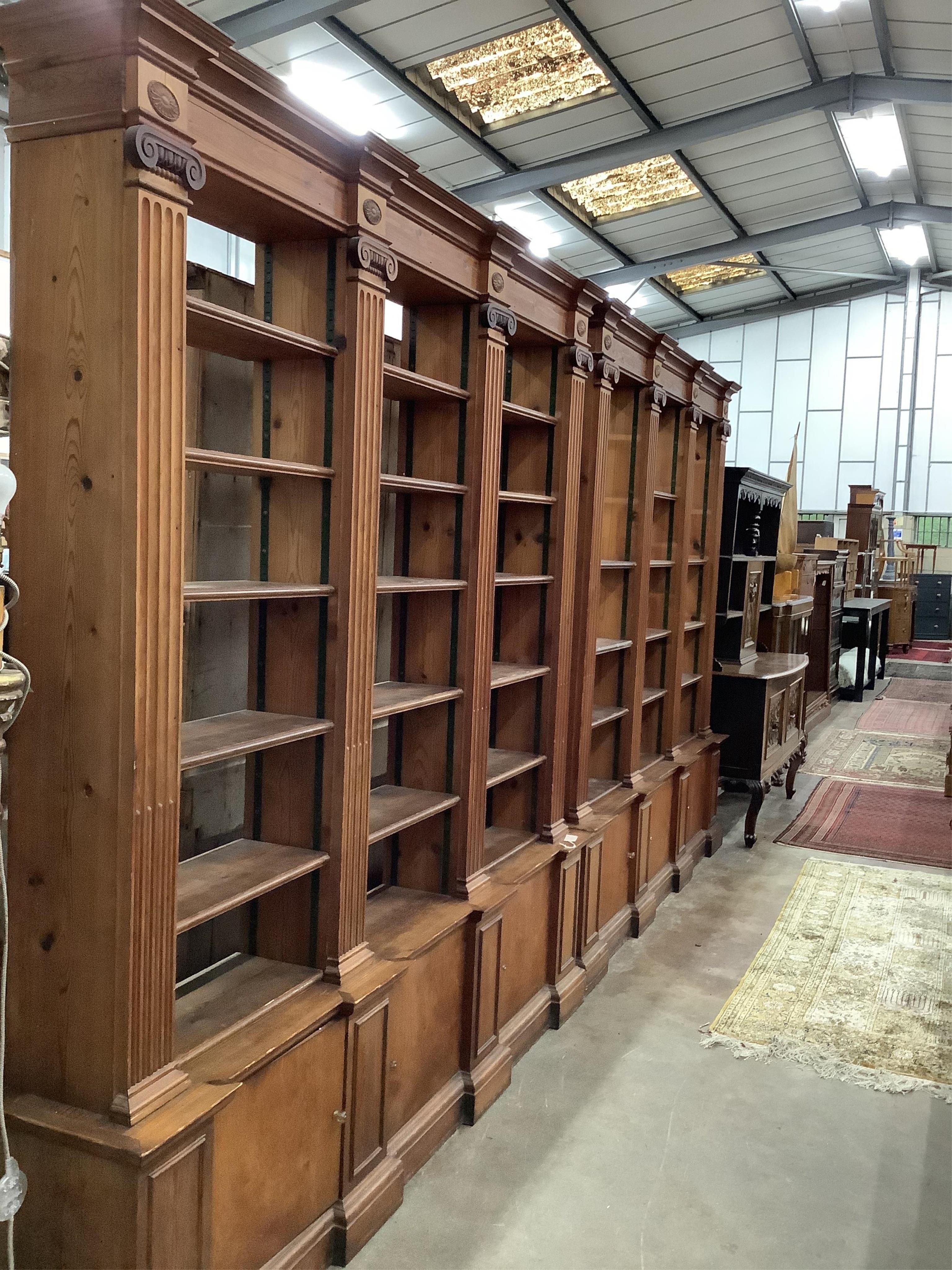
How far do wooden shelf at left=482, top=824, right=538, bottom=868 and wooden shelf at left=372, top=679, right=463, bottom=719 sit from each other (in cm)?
54

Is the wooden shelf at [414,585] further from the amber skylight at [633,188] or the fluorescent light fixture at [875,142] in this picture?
the fluorescent light fixture at [875,142]

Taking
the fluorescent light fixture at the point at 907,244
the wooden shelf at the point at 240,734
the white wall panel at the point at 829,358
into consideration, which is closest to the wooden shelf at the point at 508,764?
the wooden shelf at the point at 240,734

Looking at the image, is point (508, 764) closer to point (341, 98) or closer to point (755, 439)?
point (341, 98)

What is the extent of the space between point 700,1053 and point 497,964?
2.89 feet

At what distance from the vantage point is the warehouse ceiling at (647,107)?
7.17 meters

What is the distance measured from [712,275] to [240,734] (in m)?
15.2

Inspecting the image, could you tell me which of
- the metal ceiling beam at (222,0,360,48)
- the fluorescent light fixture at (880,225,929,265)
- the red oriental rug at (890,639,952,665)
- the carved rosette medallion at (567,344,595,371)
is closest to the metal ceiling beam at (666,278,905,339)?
the fluorescent light fixture at (880,225,929,265)

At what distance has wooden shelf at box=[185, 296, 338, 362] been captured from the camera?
214 centimetres

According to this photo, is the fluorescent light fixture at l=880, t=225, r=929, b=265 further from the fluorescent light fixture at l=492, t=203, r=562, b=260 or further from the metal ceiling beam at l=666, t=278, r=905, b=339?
the fluorescent light fixture at l=492, t=203, r=562, b=260

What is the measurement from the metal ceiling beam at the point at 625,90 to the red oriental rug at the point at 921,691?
6.16m

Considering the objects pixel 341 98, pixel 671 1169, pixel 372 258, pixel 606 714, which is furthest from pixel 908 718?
pixel 372 258

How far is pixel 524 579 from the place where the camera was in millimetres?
3660

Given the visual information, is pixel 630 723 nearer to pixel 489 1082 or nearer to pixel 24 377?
pixel 489 1082

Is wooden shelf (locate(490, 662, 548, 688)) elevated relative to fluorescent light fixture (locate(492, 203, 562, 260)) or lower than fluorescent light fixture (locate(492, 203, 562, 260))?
lower
